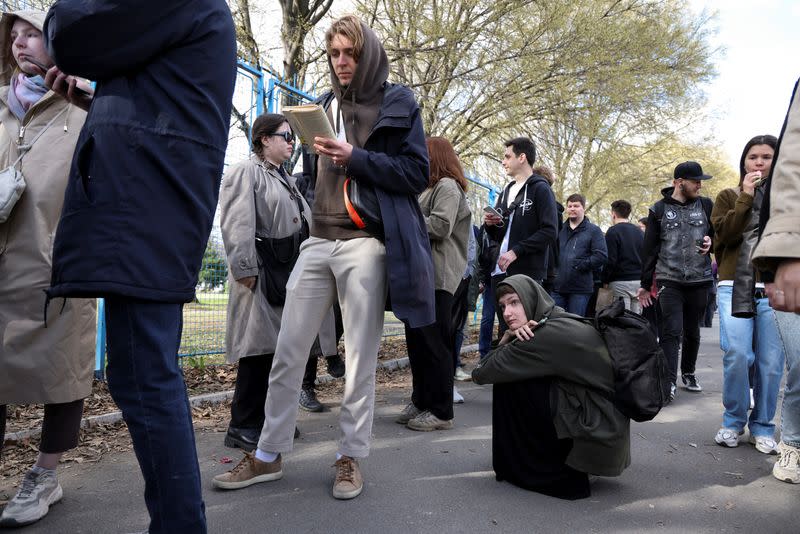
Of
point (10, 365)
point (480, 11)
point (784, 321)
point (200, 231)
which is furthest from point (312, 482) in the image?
point (480, 11)

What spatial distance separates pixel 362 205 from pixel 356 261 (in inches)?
10.8

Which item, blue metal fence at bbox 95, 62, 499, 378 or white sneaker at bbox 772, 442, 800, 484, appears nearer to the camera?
white sneaker at bbox 772, 442, 800, 484

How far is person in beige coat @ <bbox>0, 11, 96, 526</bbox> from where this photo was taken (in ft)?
8.32

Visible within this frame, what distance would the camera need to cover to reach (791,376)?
3510 millimetres

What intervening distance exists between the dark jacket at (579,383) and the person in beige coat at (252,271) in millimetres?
1260

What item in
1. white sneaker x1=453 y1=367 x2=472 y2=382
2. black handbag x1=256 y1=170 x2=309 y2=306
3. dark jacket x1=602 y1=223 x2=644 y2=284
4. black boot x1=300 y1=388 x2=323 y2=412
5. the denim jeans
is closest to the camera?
the denim jeans

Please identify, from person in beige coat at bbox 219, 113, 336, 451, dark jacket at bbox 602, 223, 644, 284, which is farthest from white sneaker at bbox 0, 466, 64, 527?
dark jacket at bbox 602, 223, 644, 284

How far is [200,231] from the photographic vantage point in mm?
2014

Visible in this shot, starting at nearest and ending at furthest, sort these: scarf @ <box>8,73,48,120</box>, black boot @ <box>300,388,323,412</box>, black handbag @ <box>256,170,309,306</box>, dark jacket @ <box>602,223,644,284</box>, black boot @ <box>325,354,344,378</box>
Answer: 1. scarf @ <box>8,73,48,120</box>
2. black handbag @ <box>256,170,309,306</box>
3. black boot @ <box>300,388,323,412</box>
4. black boot @ <box>325,354,344,378</box>
5. dark jacket @ <box>602,223,644,284</box>

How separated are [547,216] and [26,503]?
14.2ft

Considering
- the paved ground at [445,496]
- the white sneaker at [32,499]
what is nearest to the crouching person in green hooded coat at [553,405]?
the paved ground at [445,496]

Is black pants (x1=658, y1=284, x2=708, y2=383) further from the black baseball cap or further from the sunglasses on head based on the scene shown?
the sunglasses on head

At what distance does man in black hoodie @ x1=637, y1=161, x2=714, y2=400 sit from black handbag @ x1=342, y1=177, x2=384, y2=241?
145 inches

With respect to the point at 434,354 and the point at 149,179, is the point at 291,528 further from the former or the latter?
the point at 434,354
